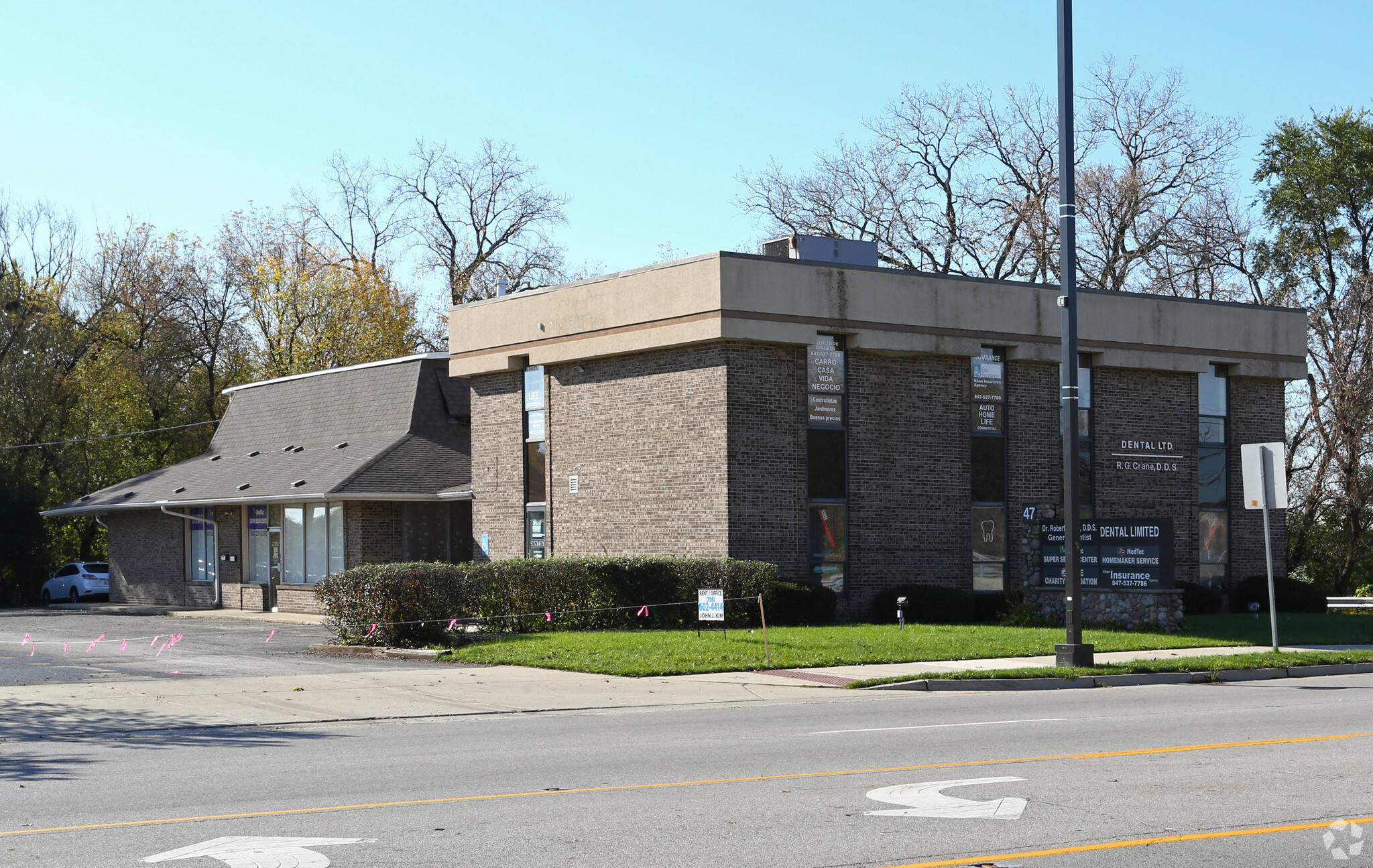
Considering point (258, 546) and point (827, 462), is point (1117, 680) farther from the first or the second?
point (258, 546)

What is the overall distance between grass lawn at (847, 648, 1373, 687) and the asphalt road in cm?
292

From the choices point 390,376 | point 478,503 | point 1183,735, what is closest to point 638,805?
point 1183,735

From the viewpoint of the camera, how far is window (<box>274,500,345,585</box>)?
3450 cm

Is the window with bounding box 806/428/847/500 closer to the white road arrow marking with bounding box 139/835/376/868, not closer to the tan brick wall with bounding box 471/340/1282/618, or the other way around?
the tan brick wall with bounding box 471/340/1282/618

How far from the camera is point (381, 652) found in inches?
873

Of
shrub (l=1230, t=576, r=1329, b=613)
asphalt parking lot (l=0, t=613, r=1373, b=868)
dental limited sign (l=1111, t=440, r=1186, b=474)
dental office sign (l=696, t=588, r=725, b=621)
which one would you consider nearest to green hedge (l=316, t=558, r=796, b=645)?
dental office sign (l=696, t=588, r=725, b=621)

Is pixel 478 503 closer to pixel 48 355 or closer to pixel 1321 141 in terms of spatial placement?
pixel 48 355

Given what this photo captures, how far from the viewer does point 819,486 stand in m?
28.1

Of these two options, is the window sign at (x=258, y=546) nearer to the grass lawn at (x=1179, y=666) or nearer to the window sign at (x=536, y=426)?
the window sign at (x=536, y=426)

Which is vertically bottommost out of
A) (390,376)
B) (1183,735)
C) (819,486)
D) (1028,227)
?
(1183,735)

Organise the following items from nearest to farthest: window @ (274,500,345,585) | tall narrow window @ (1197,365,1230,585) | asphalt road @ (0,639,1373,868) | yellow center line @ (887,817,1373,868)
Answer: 1. yellow center line @ (887,817,1373,868)
2. asphalt road @ (0,639,1373,868)
3. tall narrow window @ (1197,365,1230,585)
4. window @ (274,500,345,585)

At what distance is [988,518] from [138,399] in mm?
37098

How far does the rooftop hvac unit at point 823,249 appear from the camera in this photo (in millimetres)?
30094

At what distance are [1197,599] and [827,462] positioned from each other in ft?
29.9
